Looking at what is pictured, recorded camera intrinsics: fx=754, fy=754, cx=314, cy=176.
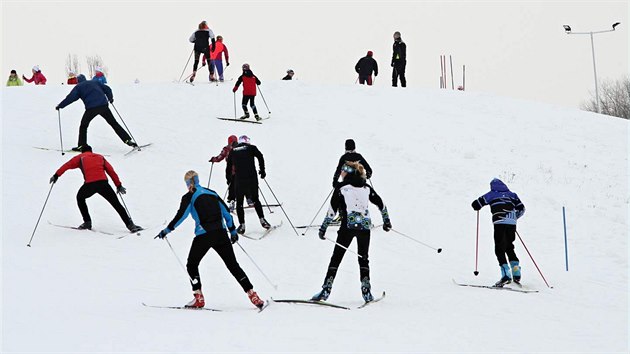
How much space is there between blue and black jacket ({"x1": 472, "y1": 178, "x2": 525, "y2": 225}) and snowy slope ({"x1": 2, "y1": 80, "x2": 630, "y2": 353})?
111 centimetres

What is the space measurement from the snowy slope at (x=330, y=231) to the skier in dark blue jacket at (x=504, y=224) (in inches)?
23.2

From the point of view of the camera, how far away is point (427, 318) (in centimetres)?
855

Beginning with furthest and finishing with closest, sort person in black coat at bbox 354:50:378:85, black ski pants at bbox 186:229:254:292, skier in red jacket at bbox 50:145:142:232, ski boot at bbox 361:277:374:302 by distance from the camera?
person in black coat at bbox 354:50:378:85
skier in red jacket at bbox 50:145:142:232
ski boot at bbox 361:277:374:302
black ski pants at bbox 186:229:254:292

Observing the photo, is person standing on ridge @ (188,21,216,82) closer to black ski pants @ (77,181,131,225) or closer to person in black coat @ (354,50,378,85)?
person in black coat @ (354,50,378,85)

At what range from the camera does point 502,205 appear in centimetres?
1058

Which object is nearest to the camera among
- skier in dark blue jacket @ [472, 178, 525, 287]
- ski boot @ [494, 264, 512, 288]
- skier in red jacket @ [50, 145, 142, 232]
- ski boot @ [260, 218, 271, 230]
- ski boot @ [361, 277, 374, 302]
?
ski boot @ [361, 277, 374, 302]

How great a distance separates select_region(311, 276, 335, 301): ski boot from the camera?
8.88 meters

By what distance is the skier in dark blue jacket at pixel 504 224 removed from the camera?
1050 cm

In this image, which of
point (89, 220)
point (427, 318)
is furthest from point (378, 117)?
point (427, 318)

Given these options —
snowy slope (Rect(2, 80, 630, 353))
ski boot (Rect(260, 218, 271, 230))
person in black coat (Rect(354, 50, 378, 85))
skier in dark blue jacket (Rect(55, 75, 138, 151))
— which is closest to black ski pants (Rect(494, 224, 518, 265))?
snowy slope (Rect(2, 80, 630, 353))

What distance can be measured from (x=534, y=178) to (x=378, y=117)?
19.9ft

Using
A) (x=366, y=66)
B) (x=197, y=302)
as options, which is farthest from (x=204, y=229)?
(x=366, y=66)

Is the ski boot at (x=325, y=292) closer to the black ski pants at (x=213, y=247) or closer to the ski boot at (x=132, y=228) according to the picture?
the black ski pants at (x=213, y=247)

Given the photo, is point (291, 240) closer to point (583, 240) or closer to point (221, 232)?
point (221, 232)
